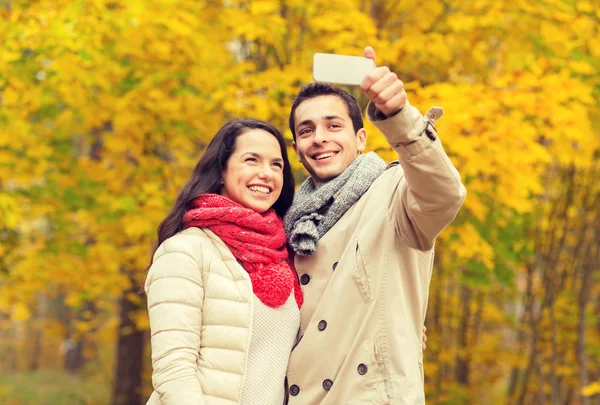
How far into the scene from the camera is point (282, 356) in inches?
89.7

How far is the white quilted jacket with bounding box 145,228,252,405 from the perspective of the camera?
2076 mm

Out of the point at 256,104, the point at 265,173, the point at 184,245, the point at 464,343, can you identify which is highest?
the point at 256,104

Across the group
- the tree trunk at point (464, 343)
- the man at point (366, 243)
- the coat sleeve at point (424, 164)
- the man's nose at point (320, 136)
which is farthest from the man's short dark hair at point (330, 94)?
the tree trunk at point (464, 343)

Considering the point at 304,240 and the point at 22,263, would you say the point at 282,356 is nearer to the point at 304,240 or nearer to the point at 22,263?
the point at 304,240

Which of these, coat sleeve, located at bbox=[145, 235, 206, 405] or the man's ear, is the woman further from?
the man's ear

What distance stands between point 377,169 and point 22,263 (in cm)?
512

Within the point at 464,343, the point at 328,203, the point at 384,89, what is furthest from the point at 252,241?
the point at 464,343

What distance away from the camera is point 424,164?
1893mm

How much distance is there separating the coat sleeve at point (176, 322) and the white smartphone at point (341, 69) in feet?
2.54

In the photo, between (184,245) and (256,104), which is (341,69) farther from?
(256,104)

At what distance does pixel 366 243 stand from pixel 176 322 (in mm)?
685

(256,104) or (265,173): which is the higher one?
(256,104)

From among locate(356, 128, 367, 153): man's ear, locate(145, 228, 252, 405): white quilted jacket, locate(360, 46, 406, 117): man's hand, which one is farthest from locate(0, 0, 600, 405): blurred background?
locate(360, 46, 406, 117): man's hand

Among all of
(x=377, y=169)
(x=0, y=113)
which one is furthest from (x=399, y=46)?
(x=0, y=113)
